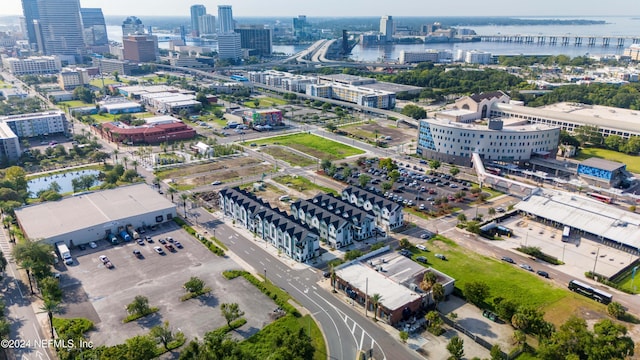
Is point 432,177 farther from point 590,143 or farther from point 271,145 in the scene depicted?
point 590,143

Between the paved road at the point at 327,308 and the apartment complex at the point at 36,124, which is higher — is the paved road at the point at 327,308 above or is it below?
below

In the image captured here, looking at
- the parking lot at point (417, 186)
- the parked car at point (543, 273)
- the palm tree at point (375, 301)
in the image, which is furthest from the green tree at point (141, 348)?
the parking lot at point (417, 186)

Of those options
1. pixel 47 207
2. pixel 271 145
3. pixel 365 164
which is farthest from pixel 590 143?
pixel 47 207

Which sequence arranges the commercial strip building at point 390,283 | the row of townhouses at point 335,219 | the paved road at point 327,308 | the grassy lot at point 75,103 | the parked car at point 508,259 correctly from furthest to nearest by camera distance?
1. the grassy lot at point 75,103
2. the row of townhouses at point 335,219
3. the parked car at point 508,259
4. the commercial strip building at point 390,283
5. the paved road at point 327,308

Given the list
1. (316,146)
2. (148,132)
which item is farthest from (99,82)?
(316,146)

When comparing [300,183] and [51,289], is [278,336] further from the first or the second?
[300,183]

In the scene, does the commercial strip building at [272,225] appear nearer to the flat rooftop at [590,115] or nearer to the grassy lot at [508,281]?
the grassy lot at [508,281]

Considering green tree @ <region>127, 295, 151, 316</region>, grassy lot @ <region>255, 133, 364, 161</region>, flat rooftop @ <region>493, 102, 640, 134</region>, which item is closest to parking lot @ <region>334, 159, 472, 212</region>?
grassy lot @ <region>255, 133, 364, 161</region>
